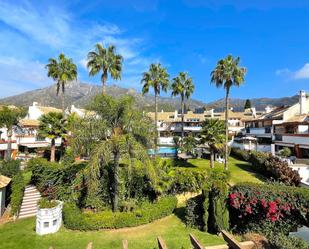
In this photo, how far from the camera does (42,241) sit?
48.5ft

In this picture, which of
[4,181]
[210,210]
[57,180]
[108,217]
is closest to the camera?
[210,210]

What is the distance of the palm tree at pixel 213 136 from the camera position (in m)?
31.5

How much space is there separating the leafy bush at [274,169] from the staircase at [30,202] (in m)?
24.7

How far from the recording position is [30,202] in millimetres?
20844

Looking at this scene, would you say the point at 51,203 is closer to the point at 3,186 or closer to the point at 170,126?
the point at 3,186

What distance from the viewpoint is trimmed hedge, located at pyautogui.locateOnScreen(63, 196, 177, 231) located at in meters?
16.3

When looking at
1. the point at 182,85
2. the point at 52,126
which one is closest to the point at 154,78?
the point at 182,85

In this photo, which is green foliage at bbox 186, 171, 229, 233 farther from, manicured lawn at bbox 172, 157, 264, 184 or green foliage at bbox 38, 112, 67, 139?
green foliage at bbox 38, 112, 67, 139

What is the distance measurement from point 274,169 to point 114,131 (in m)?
21.0

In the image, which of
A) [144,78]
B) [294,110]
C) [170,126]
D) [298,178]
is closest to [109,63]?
[144,78]

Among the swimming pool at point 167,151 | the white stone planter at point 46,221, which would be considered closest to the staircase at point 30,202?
the white stone planter at point 46,221

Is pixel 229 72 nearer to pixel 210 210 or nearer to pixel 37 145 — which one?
pixel 210 210

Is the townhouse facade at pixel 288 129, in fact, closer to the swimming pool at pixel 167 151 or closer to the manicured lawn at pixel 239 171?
the manicured lawn at pixel 239 171

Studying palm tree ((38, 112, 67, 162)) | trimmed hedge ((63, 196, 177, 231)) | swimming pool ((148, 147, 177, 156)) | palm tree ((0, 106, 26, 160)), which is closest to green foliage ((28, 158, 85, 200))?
trimmed hedge ((63, 196, 177, 231))
